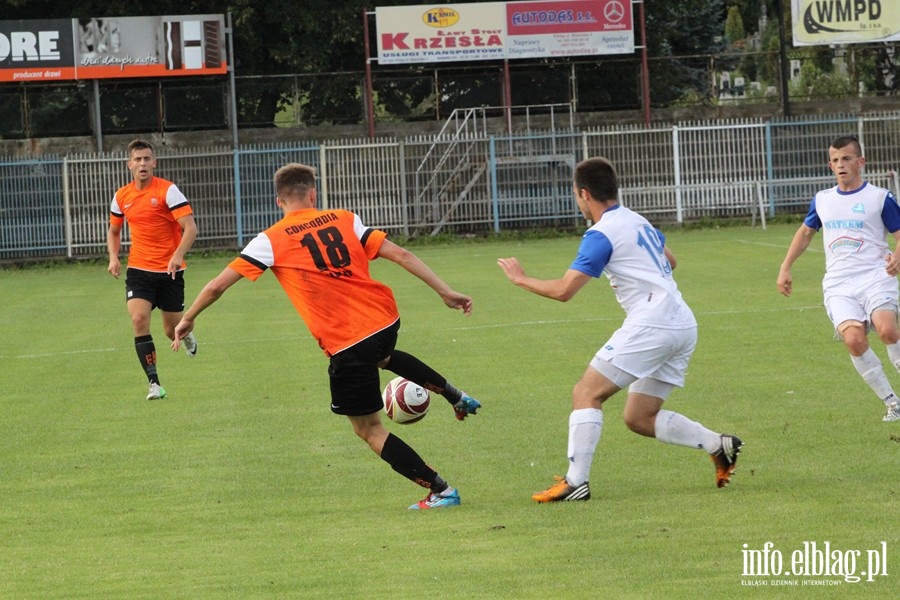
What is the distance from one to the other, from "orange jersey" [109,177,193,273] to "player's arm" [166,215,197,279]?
0.86 ft

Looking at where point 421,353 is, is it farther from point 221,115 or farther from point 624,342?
point 221,115

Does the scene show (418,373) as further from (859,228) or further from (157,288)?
(157,288)

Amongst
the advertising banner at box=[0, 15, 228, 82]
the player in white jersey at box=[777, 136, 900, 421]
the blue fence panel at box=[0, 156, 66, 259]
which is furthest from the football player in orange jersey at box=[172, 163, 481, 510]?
the advertising banner at box=[0, 15, 228, 82]

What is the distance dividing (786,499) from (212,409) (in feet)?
19.0

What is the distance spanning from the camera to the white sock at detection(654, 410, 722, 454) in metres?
7.58

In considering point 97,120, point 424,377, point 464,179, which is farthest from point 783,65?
point 424,377

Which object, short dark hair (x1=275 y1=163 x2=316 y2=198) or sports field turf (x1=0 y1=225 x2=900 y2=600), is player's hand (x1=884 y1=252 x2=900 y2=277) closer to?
sports field turf (x1=0 y1=225 x2=900 y2=600)

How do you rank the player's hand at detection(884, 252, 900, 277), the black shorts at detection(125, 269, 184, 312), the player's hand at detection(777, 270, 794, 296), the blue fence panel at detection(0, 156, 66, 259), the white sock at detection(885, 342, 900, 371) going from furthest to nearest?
the blue fence panel at detection(0, 156, 66, 259), the black shorts at detection(125, 269, 184, 312), the player's hand at detection(777, 270, 794, 296), the white sock at detection(885, 342, 900, 371), the player's hand at detection(884, 252, 900, 277)

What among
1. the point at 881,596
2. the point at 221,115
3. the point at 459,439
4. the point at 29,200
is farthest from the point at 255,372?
the point at 221,115

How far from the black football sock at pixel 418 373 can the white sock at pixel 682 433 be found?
1.43 meters

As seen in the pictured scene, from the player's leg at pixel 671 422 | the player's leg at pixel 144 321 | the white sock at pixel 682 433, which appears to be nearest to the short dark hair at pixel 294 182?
the player's leg at pixel 671 422

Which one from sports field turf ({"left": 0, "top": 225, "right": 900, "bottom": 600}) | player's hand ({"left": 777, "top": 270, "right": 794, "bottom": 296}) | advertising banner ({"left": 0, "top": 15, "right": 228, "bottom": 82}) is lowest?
sports field turf ({"left": 0, "top": 225, "right": 900, "bottom": 600})

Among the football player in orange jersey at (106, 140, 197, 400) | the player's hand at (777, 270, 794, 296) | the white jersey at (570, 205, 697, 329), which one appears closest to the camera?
the white jersey at (570, 205, 697, 329)

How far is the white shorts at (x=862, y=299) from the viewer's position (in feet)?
31.6
